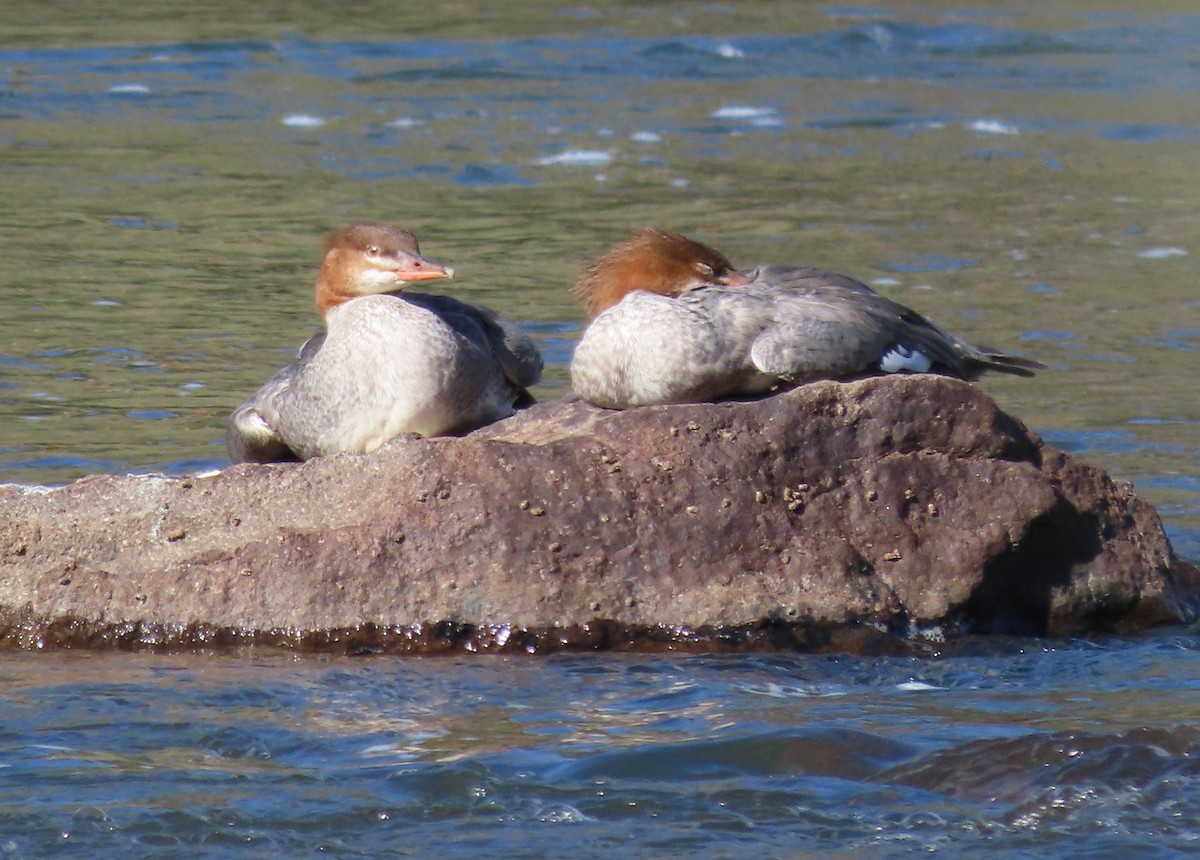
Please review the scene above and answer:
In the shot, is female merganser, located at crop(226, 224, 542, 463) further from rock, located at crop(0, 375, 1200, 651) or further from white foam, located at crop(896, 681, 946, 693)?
white foam, located at crop(896, 681, 946, 693)

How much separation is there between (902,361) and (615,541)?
4.31ft

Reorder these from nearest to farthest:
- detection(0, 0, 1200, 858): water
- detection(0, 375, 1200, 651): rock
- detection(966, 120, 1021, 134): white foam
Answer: detection(0, 0, 1200, 858): water, detection(0, 375, 1200, 651): rock, detection(966, 120, 1021, 134): white foam

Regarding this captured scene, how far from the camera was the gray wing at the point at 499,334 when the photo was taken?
6.42 meters

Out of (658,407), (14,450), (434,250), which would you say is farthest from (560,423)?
(434,250)

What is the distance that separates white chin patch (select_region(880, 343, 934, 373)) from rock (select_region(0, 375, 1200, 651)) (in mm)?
432

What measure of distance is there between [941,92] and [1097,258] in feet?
17.9

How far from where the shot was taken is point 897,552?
574cm

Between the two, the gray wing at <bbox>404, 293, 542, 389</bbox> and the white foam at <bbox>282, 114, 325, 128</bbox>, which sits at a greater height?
the white foam at <bbox>282, 114, 325, 128</bbox>

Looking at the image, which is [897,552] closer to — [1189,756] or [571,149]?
[1189,756]

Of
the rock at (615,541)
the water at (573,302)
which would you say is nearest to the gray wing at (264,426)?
the rock at (615,541)

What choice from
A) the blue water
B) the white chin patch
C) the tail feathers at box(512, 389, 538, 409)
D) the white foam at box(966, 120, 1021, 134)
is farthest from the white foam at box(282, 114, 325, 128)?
the blue water

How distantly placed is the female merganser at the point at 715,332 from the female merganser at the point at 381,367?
36cm

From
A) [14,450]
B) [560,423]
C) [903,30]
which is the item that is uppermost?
[903,30]

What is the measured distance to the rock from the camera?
5.55m
